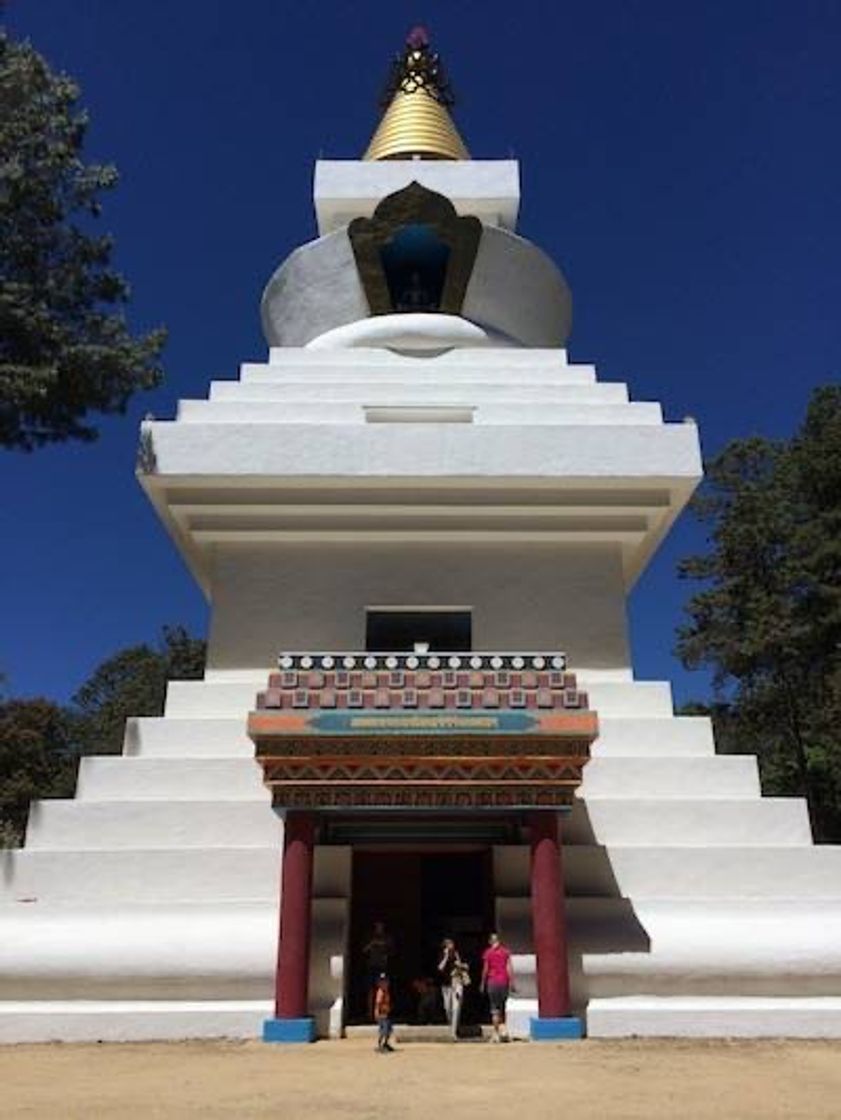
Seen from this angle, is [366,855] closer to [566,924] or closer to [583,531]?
[566,924]

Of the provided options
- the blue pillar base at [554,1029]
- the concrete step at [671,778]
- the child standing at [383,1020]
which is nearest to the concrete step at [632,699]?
the concrete step at [671,778]

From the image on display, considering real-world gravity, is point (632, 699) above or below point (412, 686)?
above

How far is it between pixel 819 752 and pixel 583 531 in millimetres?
19675

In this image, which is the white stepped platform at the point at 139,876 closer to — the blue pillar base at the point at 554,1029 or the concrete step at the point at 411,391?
the blue pillar base at the point at 554,1029

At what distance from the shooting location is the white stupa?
10.1 m

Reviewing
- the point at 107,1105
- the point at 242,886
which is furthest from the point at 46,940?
the point at 107,1105

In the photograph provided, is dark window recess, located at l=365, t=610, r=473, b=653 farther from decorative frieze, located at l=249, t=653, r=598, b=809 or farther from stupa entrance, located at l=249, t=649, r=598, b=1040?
decorative frieze, located at l=249, t=653, r=598, b=809

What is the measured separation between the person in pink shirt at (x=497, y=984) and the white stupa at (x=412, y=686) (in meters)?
0.27

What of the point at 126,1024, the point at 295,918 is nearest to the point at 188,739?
the point at 295,918

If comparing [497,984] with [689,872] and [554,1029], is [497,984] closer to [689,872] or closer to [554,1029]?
[554,1029]

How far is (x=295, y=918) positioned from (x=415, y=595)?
5326mm

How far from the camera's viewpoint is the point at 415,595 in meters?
14.0

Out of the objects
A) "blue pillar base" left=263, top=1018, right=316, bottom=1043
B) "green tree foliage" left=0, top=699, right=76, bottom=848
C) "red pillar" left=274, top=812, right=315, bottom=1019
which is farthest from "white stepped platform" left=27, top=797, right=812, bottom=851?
"green tree foliage" left=0, top=699, right=76, bottom=848

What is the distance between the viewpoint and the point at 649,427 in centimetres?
1410
